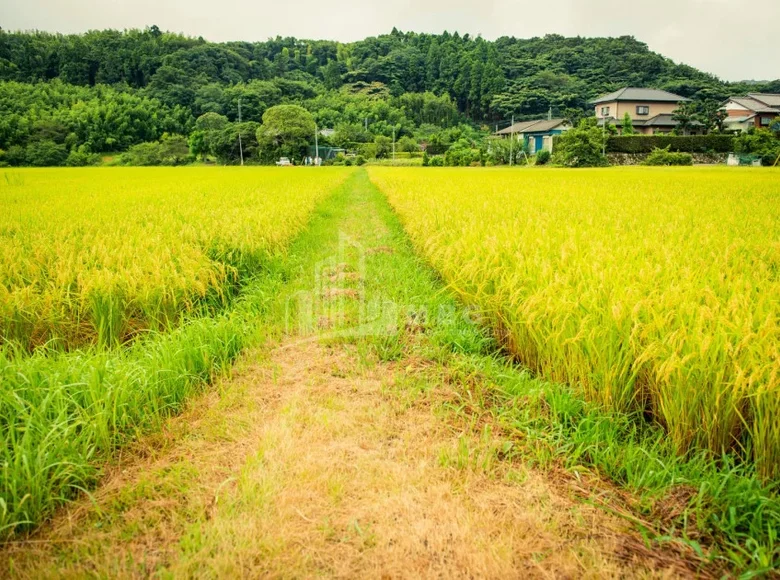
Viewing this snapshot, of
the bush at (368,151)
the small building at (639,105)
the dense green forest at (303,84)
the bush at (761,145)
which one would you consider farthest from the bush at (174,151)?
the bush at (761,145)

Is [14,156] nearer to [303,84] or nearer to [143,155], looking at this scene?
[143,155]

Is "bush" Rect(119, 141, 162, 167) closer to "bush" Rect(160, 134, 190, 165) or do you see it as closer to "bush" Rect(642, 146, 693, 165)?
"bush" Rect(160, 134, 190, 165)

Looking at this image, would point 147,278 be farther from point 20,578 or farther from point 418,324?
point 20,578

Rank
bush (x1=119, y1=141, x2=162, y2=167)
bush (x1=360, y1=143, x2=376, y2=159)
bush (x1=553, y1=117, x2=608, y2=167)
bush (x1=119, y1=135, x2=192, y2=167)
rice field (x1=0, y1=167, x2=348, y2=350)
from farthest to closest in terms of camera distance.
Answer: bush (x1=360, y1=143, x2=376, y2=159), bush (x1=119, y1=135, x2=192, y2=167), bush (x1=119, y1=141, x2=162, y2=167), bush (x1=553, y1=117, x2=608, y2=167), rice field (x1=0, y1=167, x2=348, y2=350)

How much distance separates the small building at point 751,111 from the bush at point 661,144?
8850mm

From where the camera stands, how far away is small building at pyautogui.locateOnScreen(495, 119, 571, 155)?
5219 centimetres

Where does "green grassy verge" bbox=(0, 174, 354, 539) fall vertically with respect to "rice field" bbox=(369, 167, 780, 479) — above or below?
below

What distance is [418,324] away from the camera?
3498 mm

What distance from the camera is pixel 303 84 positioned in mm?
85500

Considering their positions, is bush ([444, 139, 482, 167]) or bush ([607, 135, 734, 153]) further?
bush ([444, 139, 482, 167])

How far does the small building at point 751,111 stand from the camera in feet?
144

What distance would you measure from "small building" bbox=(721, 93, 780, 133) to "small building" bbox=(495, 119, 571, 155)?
15.7 meters

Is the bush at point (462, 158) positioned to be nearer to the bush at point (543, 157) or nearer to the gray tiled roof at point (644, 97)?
the bush at point (543, 157)

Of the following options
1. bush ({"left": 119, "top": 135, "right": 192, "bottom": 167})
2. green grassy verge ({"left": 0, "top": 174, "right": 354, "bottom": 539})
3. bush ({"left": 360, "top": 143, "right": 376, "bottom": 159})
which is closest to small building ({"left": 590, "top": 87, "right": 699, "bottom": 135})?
bush ({"left": 360, "top": 143, "right": 376, "bottom": 159})
